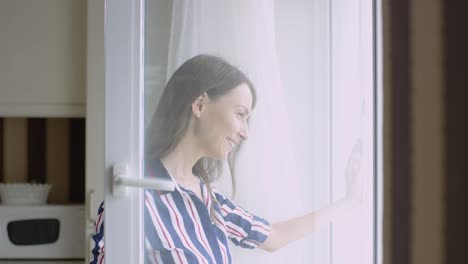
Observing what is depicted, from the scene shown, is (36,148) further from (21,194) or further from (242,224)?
(242,224)

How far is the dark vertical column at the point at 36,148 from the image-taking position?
2.72m

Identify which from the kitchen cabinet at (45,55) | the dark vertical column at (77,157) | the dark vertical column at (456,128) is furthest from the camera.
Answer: the dark vertical column at (77,157)

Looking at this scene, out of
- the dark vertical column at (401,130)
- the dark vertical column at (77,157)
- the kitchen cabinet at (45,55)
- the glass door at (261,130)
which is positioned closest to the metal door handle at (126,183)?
the glass door at (261,130)

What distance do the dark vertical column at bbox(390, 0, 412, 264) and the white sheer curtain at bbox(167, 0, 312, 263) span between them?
77 cm

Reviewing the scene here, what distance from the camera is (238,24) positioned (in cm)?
126

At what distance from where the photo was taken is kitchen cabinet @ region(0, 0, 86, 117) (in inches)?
90.1

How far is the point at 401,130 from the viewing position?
48cm

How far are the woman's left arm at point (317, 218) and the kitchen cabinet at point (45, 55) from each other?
124 cm

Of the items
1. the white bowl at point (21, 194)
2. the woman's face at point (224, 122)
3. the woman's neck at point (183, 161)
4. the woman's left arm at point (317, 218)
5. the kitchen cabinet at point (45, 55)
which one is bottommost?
the white bowl at point (21, 194)

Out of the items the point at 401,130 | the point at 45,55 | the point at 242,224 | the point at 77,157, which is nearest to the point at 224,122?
the point at 242,224

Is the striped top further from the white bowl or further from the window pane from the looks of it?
the white bowl

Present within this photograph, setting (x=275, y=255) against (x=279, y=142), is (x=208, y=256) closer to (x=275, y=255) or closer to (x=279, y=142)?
(x=275, y=255)

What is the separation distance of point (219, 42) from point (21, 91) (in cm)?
130

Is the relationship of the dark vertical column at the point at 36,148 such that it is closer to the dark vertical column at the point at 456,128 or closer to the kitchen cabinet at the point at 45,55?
the kitchen cabinet at the point at 45,55
